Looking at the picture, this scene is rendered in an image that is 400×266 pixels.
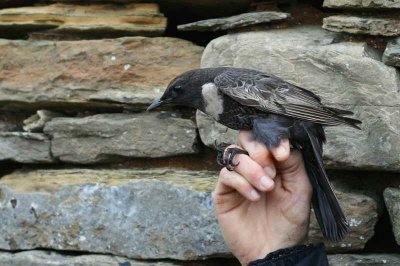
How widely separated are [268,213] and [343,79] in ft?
A: 2.12

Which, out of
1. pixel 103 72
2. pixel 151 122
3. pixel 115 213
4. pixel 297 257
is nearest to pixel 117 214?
pixel 115 213

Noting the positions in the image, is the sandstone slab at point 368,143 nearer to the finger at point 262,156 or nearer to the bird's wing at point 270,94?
the bird's wing at point 270,94

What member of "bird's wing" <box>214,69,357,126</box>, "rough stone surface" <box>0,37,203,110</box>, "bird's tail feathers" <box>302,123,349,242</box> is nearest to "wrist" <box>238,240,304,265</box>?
"bird's tail feathers" <box>302,123,349,242</box>

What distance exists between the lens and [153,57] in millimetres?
3828

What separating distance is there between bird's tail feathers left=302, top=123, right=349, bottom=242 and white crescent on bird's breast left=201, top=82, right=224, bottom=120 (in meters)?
0.37

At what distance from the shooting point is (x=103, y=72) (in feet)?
12.6

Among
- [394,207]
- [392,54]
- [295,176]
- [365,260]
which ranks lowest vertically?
[365,260]

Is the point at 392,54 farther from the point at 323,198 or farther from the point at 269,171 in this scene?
the point at 269,171

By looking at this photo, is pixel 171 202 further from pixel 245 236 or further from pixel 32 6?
pixel 32 6

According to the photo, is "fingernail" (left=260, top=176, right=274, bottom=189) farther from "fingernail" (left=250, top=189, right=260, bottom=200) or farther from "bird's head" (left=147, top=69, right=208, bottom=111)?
"bird's head" (left=147, top=69, right=208, bottom=111)

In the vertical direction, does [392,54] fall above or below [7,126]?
above

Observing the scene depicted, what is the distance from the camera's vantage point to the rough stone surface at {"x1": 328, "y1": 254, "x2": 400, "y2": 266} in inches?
133

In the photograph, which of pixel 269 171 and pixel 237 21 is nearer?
pixel 269 171

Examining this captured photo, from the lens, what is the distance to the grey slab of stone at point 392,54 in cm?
325
